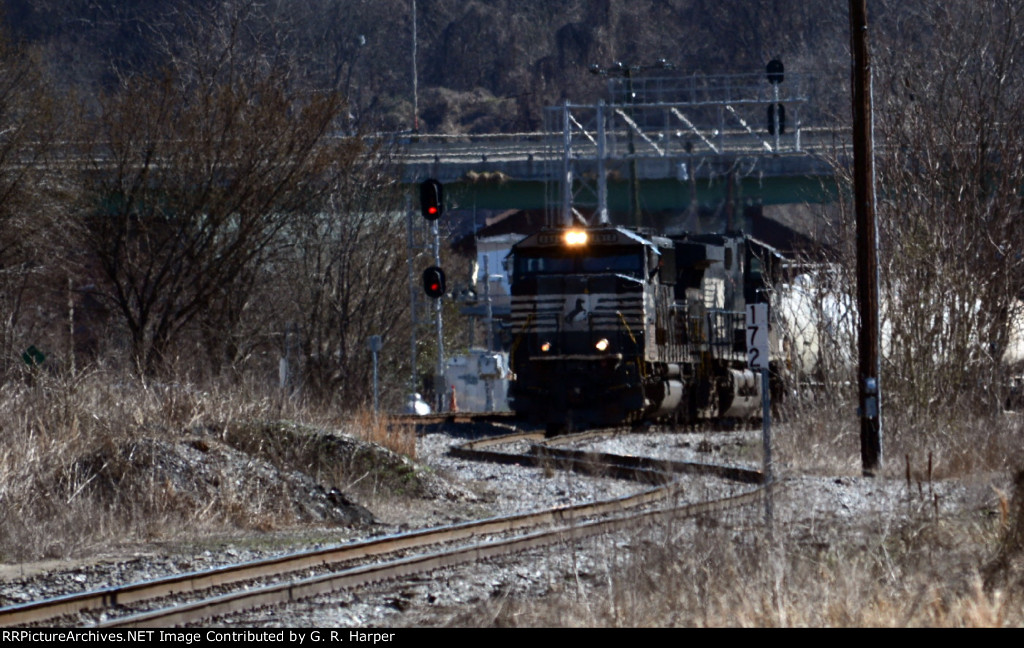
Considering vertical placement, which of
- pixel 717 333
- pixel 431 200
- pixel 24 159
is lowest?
pixel 717 333

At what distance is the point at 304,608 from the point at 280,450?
206 inches

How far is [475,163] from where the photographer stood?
147 feet

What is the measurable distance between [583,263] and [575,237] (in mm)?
471

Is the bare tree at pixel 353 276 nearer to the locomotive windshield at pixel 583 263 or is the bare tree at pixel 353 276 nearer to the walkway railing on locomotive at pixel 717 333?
the walkway railing on locomotive at pixel 717 333

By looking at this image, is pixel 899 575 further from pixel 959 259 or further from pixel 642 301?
pixel 642 301

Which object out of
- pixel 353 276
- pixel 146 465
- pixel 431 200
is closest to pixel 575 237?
pixel 431 200

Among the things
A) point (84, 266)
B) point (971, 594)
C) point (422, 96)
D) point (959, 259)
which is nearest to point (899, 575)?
point (971, 594)

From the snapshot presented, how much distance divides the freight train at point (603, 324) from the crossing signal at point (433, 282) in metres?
3.32

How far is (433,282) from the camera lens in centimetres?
2627

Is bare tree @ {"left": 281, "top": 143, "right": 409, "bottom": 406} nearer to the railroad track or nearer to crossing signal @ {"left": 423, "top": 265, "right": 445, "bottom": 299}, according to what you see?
crossing signal @ {"left": 423, "top": 265, "right": 445, "bottom": 299}

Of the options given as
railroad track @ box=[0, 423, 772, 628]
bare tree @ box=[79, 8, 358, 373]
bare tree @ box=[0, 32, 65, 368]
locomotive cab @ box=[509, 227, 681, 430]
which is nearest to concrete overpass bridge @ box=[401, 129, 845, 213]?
bare tree @ box=[79, 8, 358, 373]

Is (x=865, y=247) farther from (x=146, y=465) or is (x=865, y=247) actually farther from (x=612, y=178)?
(x=612, y=178)

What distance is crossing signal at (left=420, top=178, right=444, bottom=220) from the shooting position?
83.3 feet

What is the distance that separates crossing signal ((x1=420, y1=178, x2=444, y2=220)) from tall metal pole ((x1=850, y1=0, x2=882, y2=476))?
11.6 meters
